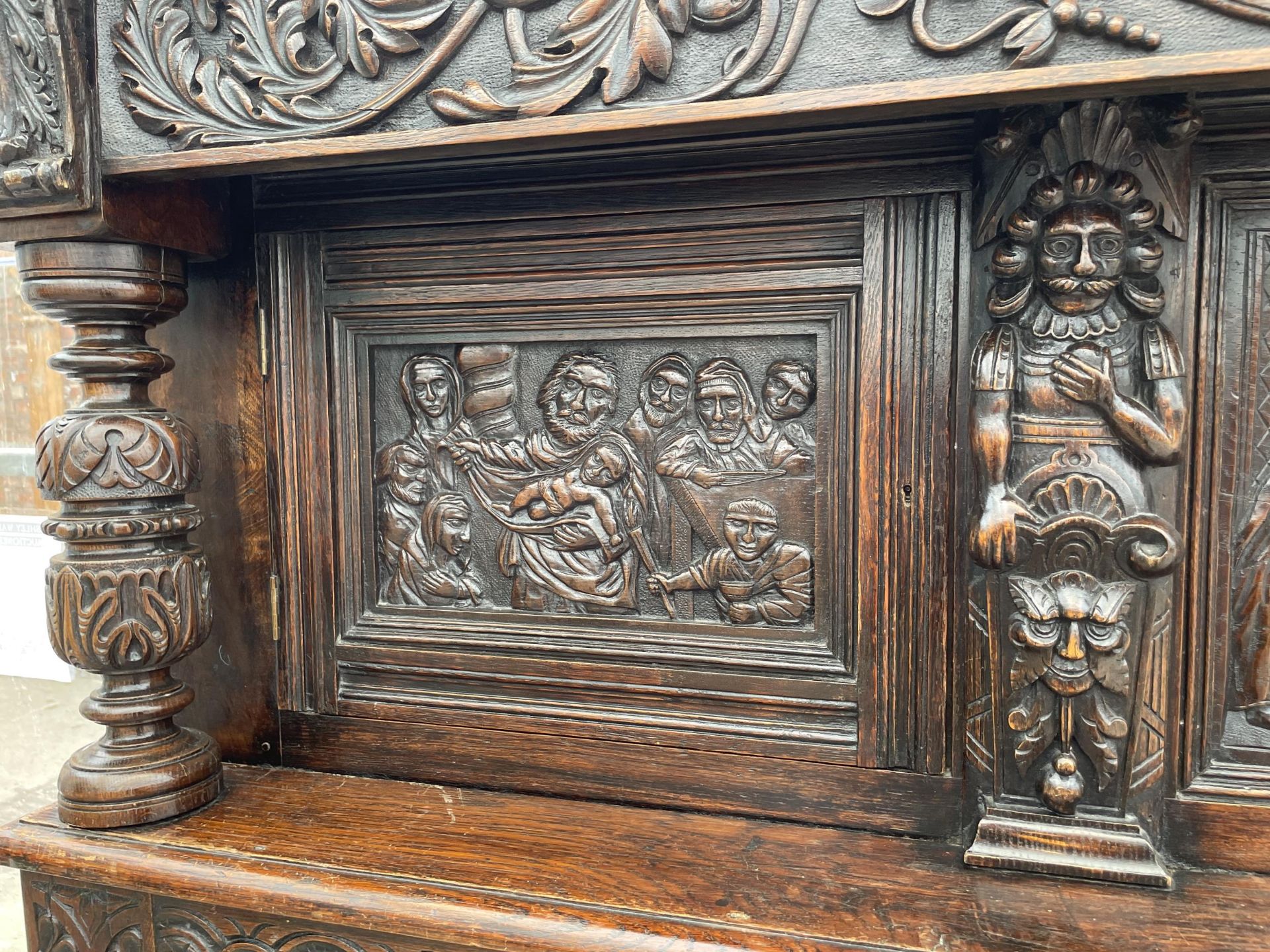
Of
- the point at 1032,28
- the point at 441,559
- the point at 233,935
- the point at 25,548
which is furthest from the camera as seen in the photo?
the point at 25,548

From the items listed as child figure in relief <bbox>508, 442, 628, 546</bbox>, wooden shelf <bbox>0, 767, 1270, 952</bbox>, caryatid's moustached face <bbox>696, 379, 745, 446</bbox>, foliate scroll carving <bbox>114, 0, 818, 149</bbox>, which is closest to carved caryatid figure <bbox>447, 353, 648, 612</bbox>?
child figure in relief <bbox>508, 442, 628, 546</bbox>

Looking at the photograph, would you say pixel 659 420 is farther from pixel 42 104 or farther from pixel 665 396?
pixel 42 104

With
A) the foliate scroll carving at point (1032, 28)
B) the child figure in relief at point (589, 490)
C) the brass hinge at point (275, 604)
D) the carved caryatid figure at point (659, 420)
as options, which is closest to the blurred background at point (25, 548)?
the brass hinge at point (275, 604)

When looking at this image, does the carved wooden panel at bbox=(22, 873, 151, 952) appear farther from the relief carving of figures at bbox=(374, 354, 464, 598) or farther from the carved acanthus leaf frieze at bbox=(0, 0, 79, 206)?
the carved acanthus leaf frieze at bbox=(0, 0, 79, 206)

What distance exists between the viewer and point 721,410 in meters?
1.20

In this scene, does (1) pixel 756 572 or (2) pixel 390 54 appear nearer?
(2) pixel 390 54

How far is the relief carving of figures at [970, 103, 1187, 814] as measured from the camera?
959mm

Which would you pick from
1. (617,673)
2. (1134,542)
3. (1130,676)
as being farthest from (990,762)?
(617,673)

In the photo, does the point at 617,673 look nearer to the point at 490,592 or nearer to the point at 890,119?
the point at 490,592

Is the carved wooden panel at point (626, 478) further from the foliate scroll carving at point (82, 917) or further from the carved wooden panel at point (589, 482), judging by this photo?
the foliate scroll carving at point (82, 917)

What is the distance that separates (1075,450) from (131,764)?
47.6 inches

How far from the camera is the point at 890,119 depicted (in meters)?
1.02

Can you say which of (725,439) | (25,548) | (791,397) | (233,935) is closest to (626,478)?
(725,439)

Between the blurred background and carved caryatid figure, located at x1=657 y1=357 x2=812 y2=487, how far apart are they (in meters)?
1.22
